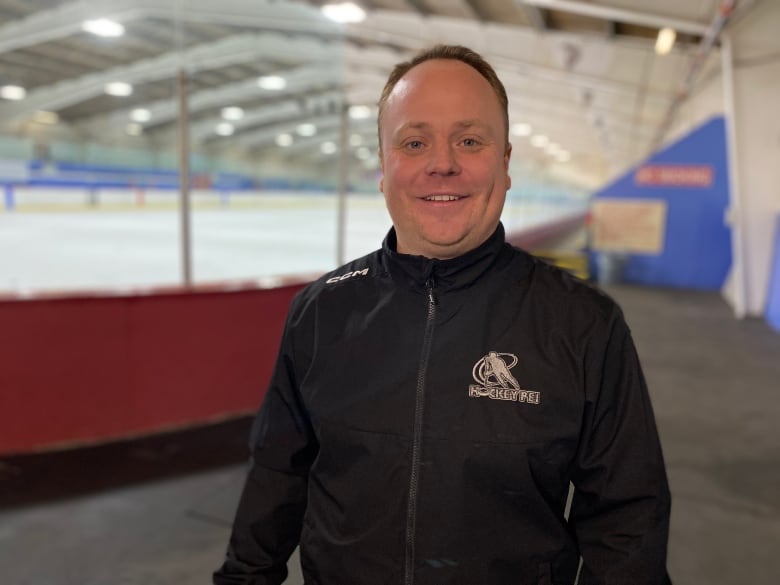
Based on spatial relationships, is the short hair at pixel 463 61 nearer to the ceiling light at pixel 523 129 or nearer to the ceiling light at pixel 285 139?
the ceiling light at pixel 285 139

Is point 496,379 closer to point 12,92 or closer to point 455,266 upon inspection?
point 455,266

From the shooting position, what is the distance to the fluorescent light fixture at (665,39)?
292 inches

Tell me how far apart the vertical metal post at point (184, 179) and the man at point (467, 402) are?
332 cm

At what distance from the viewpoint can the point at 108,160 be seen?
4902 mm

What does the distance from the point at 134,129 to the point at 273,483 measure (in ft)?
13.3

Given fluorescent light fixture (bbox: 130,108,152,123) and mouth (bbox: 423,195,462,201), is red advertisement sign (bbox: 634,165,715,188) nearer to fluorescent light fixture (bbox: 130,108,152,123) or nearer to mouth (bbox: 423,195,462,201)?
fluorescent light fixture (bbox: 130,108,152,123)

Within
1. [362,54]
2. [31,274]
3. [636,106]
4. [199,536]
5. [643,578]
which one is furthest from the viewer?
[636,106]

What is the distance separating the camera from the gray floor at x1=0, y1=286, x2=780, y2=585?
2469 mm

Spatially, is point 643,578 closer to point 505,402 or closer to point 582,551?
point 582,551

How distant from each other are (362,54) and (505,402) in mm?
9952

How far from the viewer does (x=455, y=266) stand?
111cm

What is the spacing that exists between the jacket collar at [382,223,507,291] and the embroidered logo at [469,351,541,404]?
15 cm

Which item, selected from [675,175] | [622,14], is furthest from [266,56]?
[675,175]

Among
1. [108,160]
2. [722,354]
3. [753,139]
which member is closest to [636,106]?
Result: [753,139]
